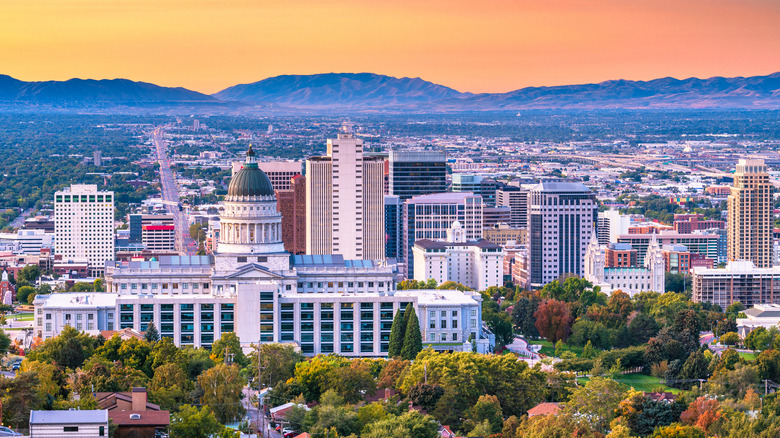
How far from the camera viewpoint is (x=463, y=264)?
631 feet

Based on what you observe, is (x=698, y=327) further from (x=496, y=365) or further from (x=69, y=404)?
(x=69, y=404)

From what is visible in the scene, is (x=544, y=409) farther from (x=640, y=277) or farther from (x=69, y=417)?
(x=640, y=277)

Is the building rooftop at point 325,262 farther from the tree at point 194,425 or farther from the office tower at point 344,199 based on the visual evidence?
the tree at point 194,425

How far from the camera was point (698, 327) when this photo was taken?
14438cm

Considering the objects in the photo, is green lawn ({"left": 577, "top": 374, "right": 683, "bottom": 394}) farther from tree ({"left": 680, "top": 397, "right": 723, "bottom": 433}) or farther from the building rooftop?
the building rooftop

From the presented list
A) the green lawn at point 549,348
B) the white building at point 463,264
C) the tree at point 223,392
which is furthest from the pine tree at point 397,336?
the white building at point 463,264

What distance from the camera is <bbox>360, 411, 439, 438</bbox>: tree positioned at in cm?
9262

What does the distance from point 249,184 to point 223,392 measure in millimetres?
46030

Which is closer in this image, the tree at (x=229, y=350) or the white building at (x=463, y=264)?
the tree at (x=229, y=350)

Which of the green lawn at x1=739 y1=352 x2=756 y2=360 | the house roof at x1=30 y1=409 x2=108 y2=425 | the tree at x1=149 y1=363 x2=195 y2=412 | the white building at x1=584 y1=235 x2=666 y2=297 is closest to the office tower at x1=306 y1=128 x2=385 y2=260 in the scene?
the white building at x1=584 y1=235 x2=666 y2=297

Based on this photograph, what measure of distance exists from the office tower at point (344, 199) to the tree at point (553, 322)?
153 ft

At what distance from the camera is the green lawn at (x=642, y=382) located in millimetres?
123625

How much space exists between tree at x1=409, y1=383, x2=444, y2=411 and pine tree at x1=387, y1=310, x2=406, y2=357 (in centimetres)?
2341

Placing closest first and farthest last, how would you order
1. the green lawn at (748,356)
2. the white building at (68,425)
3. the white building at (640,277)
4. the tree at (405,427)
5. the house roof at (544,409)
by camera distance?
the white building at (68,425) → the tree at (405,427) → the house roof at (544,409) → the green lawn at (748,356) → the white building at (640,277)
